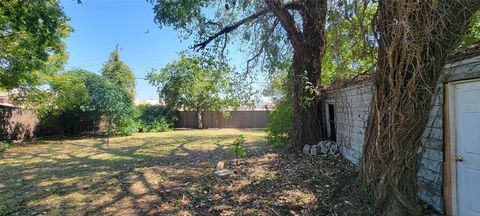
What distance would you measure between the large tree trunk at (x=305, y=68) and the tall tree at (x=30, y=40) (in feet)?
15.9

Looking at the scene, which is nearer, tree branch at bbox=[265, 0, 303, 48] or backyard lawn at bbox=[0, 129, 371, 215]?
backyard lawn at bbox=[0, 129, 371, 215]

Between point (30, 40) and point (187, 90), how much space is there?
41.7 feet

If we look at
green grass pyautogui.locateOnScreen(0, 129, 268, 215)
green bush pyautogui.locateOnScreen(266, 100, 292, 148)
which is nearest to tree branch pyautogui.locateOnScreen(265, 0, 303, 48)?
green bush pyautogui.locateOnScreen(266, 100, 292, 148)

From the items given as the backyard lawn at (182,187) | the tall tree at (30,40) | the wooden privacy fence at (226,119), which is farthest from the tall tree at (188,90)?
the backyard lawn at (182,187)

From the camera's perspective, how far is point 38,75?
41.5 ft

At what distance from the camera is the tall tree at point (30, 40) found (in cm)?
628

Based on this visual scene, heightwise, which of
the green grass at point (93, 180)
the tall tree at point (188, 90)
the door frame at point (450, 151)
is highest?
the tall tree at point (188, 90)

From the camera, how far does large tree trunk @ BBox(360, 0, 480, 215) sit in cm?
319

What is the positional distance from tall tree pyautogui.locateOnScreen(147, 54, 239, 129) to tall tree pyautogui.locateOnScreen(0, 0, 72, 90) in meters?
8.17

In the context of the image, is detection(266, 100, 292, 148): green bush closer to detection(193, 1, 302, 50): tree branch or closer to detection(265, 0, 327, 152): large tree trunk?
detection(265, 0, 327, 152): large tree trunk

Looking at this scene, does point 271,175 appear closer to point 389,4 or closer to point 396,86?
point 396,86

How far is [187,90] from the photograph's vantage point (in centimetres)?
2205

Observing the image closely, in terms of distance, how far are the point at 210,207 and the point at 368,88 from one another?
11.8ft

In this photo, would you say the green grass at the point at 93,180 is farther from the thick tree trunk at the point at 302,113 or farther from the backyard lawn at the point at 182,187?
the thick tree trunk at the point at 302,113
